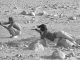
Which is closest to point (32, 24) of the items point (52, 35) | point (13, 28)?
point (13, 28)

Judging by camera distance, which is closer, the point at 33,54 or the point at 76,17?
the point at 33,54

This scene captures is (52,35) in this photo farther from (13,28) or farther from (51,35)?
(13,28)

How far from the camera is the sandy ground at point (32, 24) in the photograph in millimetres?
6241

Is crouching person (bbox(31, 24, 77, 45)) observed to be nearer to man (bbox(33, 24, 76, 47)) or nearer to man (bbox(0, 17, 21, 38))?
man (bbox(33, 24, 76, 47))

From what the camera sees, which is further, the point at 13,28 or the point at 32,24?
→ the point at 32,24

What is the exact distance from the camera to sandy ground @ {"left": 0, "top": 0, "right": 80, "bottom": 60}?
6.24m

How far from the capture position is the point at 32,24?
31.8 ft

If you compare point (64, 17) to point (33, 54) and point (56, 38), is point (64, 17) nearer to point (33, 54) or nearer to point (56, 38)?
point (56, 38)

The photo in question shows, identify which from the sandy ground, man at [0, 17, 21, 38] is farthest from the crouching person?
man at [0, 17, 21, 38]

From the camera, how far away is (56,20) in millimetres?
10188

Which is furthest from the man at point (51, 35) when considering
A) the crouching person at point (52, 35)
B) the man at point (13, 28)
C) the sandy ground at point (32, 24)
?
the man at point (13, 28)

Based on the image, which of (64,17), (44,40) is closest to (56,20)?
(64,17)

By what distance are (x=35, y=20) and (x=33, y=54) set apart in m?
4.17

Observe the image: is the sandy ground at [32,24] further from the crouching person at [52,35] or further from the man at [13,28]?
the crouching person at [52,35]
